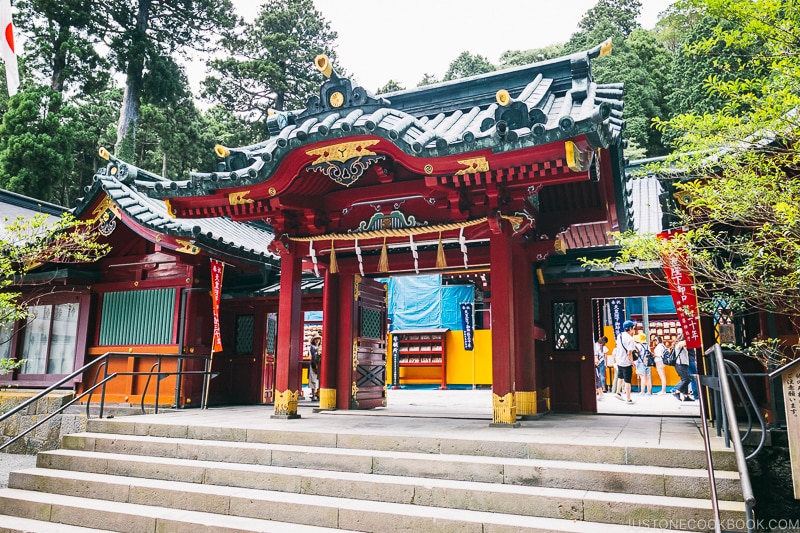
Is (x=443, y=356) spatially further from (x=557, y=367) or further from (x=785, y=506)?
(x=785, y=506)

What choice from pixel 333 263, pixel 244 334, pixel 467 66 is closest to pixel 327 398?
pixel 333 263

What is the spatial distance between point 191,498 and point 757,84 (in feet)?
21.1

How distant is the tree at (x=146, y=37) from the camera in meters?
22.8

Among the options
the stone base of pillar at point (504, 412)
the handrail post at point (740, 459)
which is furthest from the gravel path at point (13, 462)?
the handrail post at point (740, 459)

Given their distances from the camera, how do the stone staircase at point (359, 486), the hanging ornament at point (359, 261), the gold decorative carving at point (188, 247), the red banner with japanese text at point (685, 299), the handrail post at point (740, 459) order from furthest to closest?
1. the gold decorative carving at point (188, 247)
2. the hanging ornament at point (359, 261)
3. the red banner with japanese text at point (685, 299)
4. the stone staircase at point (359, 486)
5. the handrail post at point (740, 459)

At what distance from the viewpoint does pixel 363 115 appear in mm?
7297

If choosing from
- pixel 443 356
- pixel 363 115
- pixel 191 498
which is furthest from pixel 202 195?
pixel 443 356

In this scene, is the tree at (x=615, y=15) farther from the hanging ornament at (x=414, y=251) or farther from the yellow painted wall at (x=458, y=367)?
the hanging ornament at (x=414, y=251)

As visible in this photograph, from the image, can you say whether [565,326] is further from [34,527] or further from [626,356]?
[34,527]

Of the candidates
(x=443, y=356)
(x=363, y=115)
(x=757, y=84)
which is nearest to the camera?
(x=757, y=84)

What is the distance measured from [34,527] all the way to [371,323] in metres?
6.20

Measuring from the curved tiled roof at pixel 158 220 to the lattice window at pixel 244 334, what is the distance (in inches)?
56.3

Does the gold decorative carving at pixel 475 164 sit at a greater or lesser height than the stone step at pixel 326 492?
greater

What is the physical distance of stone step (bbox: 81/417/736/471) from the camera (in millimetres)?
5020
